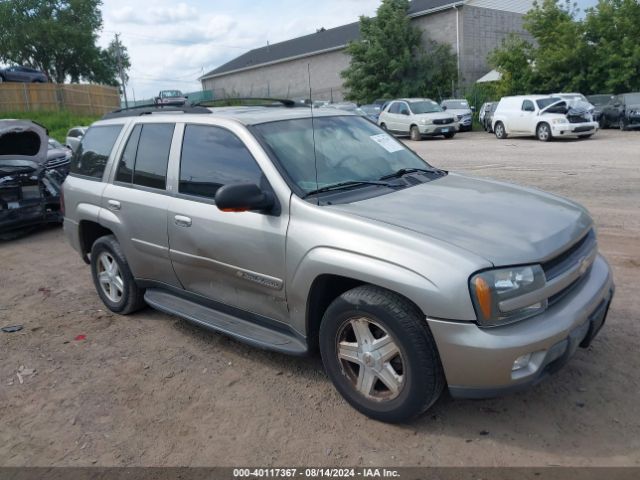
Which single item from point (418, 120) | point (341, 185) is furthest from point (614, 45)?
point (341, 185)

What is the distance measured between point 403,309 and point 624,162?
1229 centimetres

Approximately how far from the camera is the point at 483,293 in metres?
2.87

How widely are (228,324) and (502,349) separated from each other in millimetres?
1928

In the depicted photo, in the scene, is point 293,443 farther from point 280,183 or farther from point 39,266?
point 39,266

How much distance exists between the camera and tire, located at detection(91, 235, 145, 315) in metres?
5.07

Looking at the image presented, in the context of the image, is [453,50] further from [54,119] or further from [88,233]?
[88,233]

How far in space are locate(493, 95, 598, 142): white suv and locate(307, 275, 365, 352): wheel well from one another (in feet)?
61.5

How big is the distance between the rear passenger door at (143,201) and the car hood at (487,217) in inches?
64.4

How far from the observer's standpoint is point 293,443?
3.27 meters

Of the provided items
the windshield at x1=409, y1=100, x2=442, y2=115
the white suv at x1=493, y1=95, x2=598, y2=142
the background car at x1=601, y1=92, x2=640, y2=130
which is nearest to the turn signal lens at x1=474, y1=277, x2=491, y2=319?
the white suv at x1=493, y1=95, x2=598, y2=142

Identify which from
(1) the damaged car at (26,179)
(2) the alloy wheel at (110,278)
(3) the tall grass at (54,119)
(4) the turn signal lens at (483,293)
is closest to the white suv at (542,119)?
(1) the damaged car at (26,179)

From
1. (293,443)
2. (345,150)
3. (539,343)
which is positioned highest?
(345,150)

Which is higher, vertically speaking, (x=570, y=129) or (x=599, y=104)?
(x=599, y=104)

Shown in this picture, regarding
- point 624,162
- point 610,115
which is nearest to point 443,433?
point 624,162
